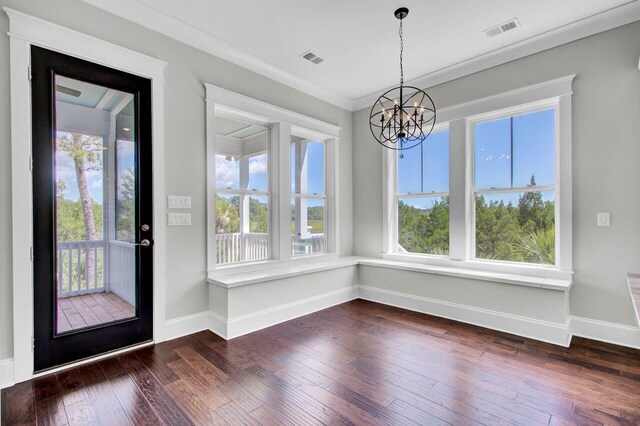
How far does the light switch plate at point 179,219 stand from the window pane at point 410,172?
9.49ft

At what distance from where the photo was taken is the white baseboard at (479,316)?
2.94 meters

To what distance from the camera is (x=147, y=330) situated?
2.85 meters

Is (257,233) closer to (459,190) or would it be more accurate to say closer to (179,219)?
(179,219)

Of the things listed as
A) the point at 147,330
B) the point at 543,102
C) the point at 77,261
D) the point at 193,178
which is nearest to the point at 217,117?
the point at 193,178

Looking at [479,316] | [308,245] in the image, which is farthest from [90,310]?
[479,316]

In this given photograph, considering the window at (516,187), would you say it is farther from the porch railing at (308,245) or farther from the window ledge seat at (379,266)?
the porch railing at (308,245)

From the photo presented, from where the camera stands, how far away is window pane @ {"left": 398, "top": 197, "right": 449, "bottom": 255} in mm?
4133

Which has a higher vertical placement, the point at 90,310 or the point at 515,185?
the point at 515,185

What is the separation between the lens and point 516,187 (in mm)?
3543

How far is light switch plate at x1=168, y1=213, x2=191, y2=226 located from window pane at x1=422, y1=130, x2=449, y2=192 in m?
3.00

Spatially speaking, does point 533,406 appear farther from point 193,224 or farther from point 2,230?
point 2,230

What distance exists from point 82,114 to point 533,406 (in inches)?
152

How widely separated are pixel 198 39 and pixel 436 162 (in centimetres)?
313

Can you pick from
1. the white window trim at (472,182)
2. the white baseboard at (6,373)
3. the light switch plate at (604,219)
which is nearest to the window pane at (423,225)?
the white window trim at (472,182)
